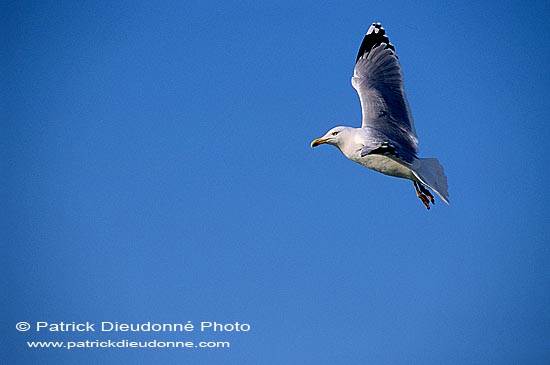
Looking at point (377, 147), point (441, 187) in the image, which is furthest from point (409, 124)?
point (377, 147)

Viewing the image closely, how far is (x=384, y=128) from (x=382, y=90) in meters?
0.57

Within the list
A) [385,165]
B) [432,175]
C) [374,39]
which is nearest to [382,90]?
[374,39]

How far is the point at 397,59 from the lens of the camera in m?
8.43

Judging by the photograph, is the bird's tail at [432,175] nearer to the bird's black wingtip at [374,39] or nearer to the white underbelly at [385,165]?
the white underbelly at [385,165]

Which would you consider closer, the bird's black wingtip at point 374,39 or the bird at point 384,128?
the bird at point 384,128

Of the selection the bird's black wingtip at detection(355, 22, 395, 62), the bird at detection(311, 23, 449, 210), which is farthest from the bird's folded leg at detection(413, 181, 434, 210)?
the bird's black wingtip at detection(355, 22, 395, 62)

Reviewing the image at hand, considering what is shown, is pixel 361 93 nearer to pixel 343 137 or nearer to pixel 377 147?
pixel 343 137

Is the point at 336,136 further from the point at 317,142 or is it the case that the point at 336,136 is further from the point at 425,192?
the point at 425,192

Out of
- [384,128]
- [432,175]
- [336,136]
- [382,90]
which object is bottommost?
[432,175]

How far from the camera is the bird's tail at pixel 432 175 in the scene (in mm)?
6770

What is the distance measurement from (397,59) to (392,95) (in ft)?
1.64

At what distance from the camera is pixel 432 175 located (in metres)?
7.11

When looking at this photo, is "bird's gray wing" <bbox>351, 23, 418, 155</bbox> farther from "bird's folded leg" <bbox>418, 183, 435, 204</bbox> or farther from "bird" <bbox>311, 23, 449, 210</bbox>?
"bird's folded leg" <bbox>418, 183, 435, 204</bbox>

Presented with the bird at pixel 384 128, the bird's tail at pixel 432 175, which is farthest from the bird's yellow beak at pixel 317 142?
the bird's tail at pixel 432 175
